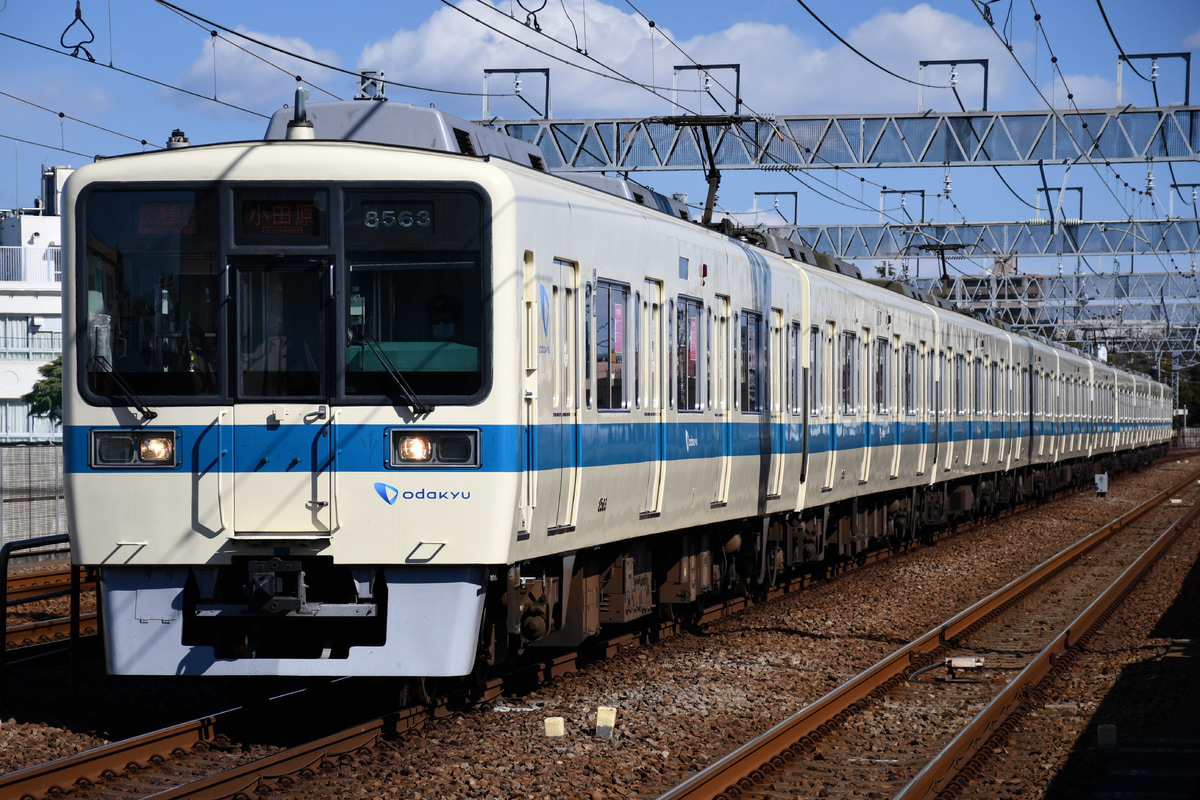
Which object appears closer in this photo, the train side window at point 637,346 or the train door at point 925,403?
the train side window at point 637,346

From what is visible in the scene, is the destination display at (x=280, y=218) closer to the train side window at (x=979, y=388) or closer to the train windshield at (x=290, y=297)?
the train windshield at (x=290, y=297)

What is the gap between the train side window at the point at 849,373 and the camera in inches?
617

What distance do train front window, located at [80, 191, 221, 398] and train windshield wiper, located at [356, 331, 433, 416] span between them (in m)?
0.78

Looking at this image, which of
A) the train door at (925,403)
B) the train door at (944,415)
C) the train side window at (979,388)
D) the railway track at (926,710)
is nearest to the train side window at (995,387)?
the train side window at (979,388)

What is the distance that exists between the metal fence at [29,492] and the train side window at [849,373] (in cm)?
1060

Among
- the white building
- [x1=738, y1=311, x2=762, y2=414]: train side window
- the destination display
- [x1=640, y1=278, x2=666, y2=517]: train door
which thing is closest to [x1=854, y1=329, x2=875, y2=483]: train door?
[x1=738, y1=311, x2=762, y2=414]: train side window

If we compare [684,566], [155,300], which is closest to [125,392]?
[155,300]

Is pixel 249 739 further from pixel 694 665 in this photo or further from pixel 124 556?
pixel 694 665

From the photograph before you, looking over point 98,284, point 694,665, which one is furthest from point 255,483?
point 694,665

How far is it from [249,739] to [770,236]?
Answer: 27.7 feet

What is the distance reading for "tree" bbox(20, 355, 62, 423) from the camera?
38.8m

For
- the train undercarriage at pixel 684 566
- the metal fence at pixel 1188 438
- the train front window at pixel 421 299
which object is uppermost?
the train front window at pixel 421 299

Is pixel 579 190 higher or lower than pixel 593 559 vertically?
higher

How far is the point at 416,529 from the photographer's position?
7.30 meters
